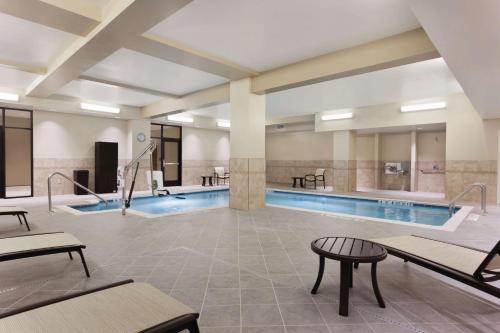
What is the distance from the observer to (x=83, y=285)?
8.46 ft

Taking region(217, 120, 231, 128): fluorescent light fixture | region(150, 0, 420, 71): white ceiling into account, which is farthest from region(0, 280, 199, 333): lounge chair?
region(217, 120, 231, 128): fluorescent light fixture

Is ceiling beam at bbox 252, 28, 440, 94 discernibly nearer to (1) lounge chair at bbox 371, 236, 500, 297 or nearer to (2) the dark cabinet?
(1) lounge chair at bbox 371, 236, 500, 297

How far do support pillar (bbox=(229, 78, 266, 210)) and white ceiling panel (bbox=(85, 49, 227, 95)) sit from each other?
0.86 metres

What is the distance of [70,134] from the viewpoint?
9.66 metres

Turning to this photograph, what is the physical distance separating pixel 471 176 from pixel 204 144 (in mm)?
10218

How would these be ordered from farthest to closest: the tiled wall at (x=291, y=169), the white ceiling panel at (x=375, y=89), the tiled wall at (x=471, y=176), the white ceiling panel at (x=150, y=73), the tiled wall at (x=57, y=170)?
1. the tiled wall at (x=291, y=169)
2. the tiled wall at (x=57, y=170)
3. the tiled wall at (x=471, y=176)
4. the white ceiling panel at (x=375, y=89)
5. the white ceiling panel at (x=150, y=73)

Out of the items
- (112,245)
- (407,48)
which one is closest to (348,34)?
(407,48)

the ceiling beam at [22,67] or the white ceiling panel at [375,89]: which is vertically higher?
the white ceiling panel at [375,89]

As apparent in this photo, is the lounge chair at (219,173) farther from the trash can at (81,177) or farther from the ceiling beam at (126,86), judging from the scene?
the trash can at (81,177)

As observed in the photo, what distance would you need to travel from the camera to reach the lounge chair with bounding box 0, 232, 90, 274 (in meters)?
2.50

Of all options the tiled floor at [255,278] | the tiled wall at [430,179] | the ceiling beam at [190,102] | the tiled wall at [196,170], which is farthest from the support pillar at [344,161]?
the tiled floor at [255,278]

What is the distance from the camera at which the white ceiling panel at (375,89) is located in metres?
6.24

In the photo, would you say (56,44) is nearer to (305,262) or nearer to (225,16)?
(225,16)

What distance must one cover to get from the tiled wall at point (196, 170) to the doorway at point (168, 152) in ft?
0.78
